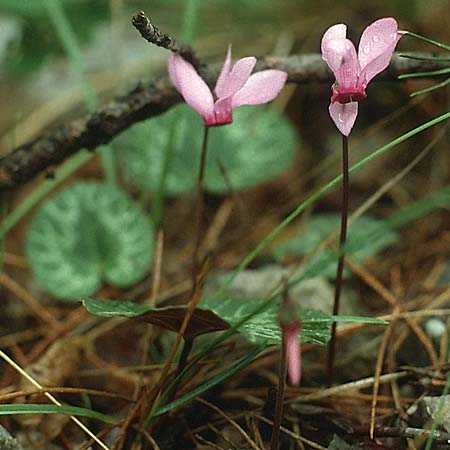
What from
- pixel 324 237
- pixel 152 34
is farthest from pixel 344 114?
pixel 324 237

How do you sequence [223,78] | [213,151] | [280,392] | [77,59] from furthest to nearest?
[213,151]
[77,59]
[223,78]
[280,392]

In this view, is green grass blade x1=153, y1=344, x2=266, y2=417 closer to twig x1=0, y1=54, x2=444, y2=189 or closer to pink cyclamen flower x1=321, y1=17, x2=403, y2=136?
pink cyclamen flower x1=321, y1=17, x2=403, y2=136

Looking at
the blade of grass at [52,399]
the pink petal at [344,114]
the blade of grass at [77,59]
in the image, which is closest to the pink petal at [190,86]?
the pink petal at [344,114]

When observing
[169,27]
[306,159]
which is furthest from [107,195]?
[169,27]

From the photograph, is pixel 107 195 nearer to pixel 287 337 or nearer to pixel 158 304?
pixel 158 304

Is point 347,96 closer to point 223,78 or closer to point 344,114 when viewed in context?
point 344,114

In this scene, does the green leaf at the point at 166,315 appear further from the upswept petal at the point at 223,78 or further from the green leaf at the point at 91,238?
the green leaf at the point at 91,238

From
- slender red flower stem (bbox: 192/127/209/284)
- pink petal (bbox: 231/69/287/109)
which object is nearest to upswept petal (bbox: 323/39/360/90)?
pink petal (bbox: 231/69/287/109)
